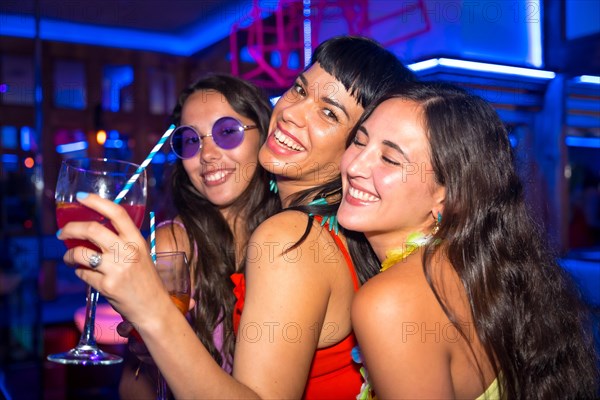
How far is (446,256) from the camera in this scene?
1.32 m

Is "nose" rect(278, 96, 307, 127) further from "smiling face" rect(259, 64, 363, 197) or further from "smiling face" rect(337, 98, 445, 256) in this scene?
"smiling face" rect(337, 98, 445, 256)

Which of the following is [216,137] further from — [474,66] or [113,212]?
[474,66]

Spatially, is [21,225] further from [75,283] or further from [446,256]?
[446,256]

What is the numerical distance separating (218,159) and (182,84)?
6110 millimetres

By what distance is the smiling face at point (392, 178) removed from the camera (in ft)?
4.55

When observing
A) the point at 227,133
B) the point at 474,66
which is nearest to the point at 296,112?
the point at 227,133

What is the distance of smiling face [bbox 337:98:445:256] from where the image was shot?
139 cm

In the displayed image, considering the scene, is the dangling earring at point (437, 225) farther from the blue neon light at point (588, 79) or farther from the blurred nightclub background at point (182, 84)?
the blue neon light at point (588, 79)

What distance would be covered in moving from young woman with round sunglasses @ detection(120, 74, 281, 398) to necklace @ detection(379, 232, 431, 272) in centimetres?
84

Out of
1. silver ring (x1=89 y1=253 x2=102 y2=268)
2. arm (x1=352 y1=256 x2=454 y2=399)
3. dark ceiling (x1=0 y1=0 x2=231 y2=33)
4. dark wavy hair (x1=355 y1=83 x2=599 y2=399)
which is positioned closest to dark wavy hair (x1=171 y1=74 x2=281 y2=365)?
dark wavy hair (x1=355 y1=83 x2=599 y2=399)

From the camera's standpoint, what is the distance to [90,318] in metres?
1.30

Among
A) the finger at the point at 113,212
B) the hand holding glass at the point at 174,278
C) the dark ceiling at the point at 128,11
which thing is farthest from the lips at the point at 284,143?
the dark ceiling at the point at 128,11

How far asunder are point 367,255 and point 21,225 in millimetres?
6292

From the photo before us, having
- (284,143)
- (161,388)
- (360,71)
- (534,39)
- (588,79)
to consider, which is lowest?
(161,388)
